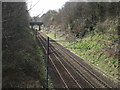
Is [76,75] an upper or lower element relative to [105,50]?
lower

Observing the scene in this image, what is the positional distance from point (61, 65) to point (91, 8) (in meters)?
17.1

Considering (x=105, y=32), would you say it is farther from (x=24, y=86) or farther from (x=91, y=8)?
(x=24, y=86)

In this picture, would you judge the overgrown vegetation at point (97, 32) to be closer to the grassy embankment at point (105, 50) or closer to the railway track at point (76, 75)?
the grassy embankment at point (105, 50)

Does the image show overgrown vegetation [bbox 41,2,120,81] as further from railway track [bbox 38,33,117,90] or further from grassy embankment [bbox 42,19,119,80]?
railway track [bbox 38,33,117,90]

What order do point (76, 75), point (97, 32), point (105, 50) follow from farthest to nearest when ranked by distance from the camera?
point (97, 32) < point (105, 50) < point (76, 75)

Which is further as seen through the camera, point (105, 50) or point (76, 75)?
point (105, 50)

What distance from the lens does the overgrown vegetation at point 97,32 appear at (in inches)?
727

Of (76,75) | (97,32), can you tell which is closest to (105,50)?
(76,75)

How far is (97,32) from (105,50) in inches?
274

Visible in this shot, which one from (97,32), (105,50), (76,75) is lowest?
(76,75)

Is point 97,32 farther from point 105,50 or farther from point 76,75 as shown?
point 76,75

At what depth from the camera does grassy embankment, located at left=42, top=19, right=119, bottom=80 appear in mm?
17250

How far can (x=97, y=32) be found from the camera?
2705 cm

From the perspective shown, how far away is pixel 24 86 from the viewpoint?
1038 cm
